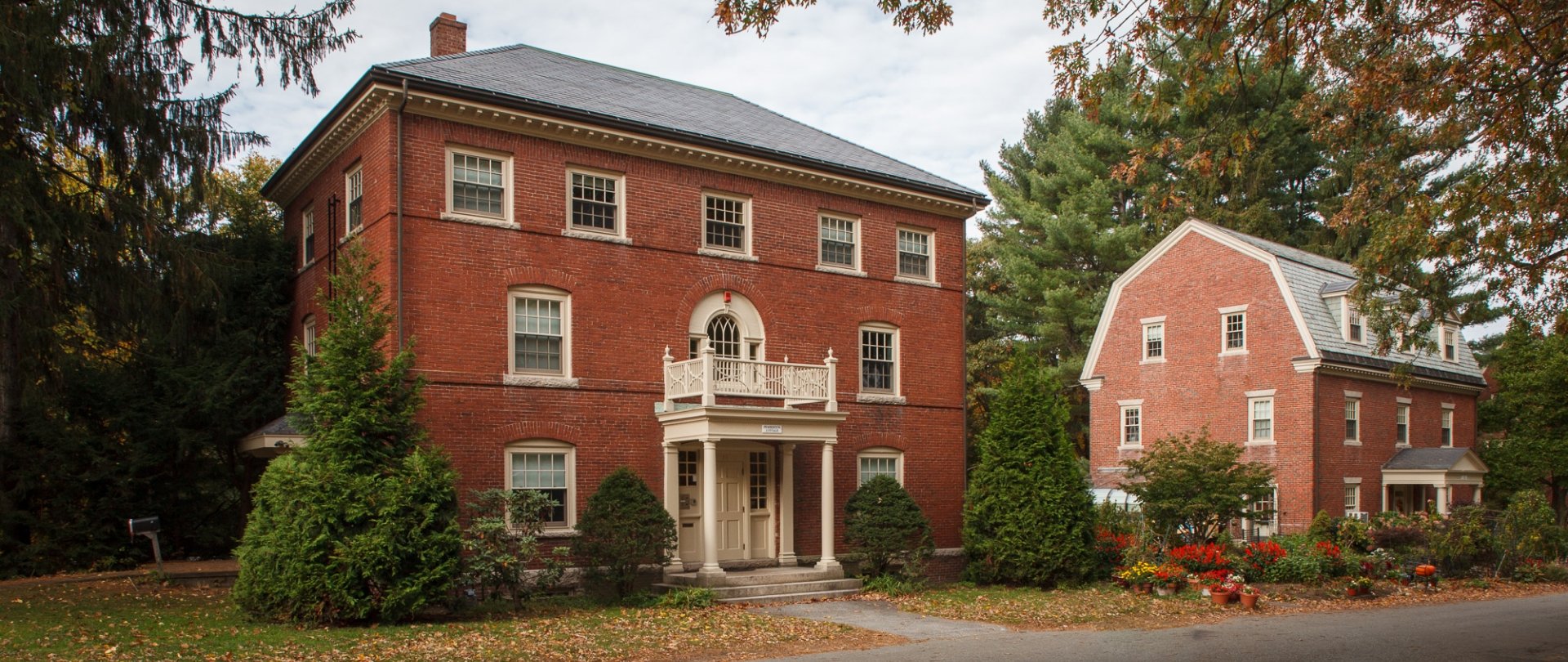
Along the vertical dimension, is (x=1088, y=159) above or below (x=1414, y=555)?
above

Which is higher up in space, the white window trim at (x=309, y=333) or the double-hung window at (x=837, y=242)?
the double-hung window at (x=837, y=242)

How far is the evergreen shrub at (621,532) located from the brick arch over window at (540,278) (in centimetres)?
322

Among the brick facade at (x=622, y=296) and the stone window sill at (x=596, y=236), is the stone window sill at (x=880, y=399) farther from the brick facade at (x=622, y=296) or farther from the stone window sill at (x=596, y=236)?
the stone window sill at (x=596, y=236)

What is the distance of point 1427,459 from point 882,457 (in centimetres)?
1830

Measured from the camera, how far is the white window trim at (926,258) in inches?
932

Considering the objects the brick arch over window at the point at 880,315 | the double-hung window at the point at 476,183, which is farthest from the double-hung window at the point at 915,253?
Answer: the double-hung window at the point at 476,183

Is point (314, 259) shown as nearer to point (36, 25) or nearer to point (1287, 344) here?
point (36, 25)

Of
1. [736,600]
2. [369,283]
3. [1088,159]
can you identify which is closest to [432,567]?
[369,283]

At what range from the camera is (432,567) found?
14.9m

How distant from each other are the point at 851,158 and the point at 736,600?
9.65 meters

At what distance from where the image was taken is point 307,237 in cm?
2197

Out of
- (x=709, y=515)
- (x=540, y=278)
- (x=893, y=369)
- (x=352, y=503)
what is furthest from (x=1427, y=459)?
(x=352, y=503)

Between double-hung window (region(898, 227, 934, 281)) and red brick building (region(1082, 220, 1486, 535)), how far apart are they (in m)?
11.7

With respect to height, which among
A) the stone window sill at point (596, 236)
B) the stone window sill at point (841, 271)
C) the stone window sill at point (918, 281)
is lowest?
the stone window sill at point (918, 281)
